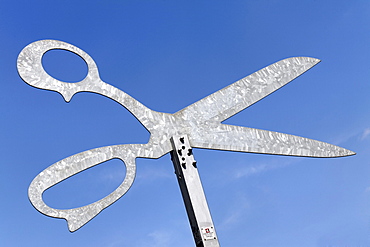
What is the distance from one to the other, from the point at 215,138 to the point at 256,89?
0.77 m

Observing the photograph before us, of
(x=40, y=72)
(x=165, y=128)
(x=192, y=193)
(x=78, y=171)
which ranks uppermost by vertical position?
(x=40, y=72)

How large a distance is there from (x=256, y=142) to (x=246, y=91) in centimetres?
56

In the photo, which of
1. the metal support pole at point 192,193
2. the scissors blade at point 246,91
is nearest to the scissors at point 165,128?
the scissors blade at point 246,91

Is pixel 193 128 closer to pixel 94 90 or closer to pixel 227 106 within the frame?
pixel 227 106

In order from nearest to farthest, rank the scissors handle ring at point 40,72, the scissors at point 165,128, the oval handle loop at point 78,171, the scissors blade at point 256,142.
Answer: the oval handle loop at point 78,171 → the scissors at point 165,128 → the scissors handle ring at point 40,72 → the scissors blade at point 256,142

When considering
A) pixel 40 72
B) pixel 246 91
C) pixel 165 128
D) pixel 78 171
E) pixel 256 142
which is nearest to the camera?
pixel 78 171

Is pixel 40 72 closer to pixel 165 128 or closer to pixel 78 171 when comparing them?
pixel 78 171

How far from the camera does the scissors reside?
4457 mm

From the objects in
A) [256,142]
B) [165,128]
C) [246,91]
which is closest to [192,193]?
[165,128]

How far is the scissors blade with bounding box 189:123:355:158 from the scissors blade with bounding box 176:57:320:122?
0.50 feet

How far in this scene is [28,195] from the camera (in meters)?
4.30

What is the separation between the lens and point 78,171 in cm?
450

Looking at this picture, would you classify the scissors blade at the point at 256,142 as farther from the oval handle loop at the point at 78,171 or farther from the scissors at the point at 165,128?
the oval handle loop at the point at 78,171

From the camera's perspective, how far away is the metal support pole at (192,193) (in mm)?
4535
